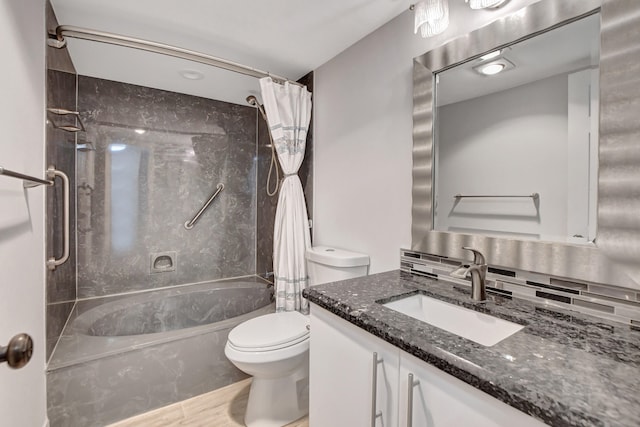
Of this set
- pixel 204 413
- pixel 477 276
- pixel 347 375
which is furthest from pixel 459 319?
pixel 204 413

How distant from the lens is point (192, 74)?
2.25 meters

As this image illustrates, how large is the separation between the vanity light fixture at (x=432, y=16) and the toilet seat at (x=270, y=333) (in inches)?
63.5

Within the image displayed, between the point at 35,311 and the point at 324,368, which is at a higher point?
the point at 35,311

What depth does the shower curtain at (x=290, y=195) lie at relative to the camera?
202 cm

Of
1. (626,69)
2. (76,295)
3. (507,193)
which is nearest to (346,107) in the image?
(507,193)

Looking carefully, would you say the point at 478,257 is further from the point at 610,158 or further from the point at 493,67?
the point at 493,67

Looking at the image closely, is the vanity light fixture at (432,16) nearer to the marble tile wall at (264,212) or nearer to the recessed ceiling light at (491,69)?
the recessed ceiling light at (491,69)

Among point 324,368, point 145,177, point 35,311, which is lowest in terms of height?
point 324,368

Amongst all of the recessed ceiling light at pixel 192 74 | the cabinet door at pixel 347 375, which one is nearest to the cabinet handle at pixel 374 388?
the cabinet door at pixel 347 375

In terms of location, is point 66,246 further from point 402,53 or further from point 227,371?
point 402,53

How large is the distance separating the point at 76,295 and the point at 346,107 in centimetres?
256

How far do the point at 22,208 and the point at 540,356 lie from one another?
177cm

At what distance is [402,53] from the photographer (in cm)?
153

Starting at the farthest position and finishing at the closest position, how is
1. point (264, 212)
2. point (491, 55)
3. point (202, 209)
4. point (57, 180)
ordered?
point (264, 212), point (202, 209), point (57, 180), point (491, 55)
